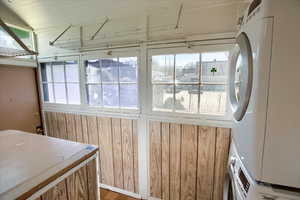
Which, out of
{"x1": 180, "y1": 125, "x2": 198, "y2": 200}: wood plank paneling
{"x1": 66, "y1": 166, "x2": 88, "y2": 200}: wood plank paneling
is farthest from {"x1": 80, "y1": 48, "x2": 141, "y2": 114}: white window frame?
{"x1": 66, "y1": 166, "x2": 88, "y2": 200}: wood plank paneling

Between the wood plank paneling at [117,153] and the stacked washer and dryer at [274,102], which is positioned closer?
the stacked washer and dryer at [274,102]

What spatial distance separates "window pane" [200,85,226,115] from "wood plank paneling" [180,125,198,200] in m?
0.24

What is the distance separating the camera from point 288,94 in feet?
2.00

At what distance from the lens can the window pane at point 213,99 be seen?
1.50 metres

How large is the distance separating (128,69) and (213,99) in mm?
1039

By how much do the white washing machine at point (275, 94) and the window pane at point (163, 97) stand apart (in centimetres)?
102

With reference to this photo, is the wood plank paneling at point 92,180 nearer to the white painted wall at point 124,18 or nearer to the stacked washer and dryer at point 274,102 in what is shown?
the stacked washer and dryer at point 274,102

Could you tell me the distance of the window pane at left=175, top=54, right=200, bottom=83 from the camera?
5.08 feet

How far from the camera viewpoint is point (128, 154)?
1.90 m

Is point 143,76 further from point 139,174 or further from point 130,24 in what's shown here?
point 139,174

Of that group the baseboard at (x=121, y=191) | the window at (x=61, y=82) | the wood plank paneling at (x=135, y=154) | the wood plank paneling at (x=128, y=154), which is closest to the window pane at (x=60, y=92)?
the window at (x=61, y=82)

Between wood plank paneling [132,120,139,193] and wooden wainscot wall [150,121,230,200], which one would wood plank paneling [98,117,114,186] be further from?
wooden wainscot wall [150,121,230,200]

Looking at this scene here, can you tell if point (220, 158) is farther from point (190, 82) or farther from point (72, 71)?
point (72, 71)

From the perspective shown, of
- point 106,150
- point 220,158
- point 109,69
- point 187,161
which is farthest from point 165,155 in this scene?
point 109,69
